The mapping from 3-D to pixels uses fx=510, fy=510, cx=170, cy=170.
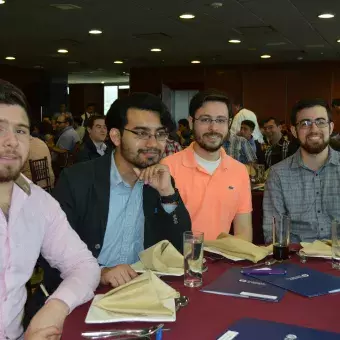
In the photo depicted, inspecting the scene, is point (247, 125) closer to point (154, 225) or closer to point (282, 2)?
point (282, 2)

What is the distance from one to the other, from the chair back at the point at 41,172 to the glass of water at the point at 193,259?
162 inches

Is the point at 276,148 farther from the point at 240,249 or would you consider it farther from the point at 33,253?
the point at 33,253

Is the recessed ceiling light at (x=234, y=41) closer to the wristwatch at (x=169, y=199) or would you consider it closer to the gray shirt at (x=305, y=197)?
the gray shirt at (x=305, y=197)

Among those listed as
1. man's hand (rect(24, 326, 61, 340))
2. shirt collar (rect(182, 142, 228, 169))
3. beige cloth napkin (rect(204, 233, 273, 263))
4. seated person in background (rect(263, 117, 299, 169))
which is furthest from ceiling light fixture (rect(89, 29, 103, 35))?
man's hand (rect(24, 326, 61, 340))

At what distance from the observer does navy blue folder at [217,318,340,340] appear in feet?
4.08

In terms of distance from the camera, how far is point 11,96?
164 cm

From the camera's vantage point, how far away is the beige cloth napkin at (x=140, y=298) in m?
1.38

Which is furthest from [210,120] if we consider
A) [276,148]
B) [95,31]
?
[95,31]

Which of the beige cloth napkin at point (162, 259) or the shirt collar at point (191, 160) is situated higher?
the shirt collar at point (191, 160)

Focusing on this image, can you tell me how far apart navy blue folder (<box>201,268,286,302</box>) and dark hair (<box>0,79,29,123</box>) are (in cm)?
84

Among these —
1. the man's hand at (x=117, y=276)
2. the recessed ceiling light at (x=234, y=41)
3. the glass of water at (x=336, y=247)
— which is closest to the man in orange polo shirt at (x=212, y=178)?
the glass of water at (x=336, y=247)

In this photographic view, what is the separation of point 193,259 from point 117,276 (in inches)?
10.4

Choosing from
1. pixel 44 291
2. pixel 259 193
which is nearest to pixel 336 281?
pixel 44 291

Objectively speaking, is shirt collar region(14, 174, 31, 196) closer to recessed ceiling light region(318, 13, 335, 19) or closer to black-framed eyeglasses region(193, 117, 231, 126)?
black-framed eyeglasses region(193, 117, 231, 126)
